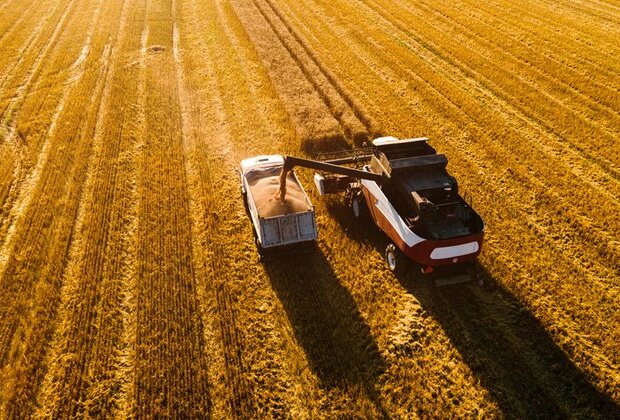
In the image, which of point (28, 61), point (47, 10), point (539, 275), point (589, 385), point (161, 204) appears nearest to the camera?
point (589, 385)

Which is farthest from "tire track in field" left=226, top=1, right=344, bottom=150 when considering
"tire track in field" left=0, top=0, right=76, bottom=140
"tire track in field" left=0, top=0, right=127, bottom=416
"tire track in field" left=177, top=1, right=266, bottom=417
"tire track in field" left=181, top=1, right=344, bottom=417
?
"tire track in field" left=0, top=0, right=76, bottom=140

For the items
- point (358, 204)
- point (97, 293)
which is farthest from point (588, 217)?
point (97, 293)

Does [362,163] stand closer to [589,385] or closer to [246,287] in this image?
[246,287]

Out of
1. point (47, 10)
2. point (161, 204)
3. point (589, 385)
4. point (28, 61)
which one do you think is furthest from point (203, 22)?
point (589, 385)

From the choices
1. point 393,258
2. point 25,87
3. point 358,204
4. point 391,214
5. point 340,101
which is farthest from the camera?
point 25,87

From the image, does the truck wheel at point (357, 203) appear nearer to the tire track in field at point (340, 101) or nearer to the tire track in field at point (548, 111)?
the tire track in field at point (340, 101)

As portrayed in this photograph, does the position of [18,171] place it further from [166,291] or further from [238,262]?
[238,262]
